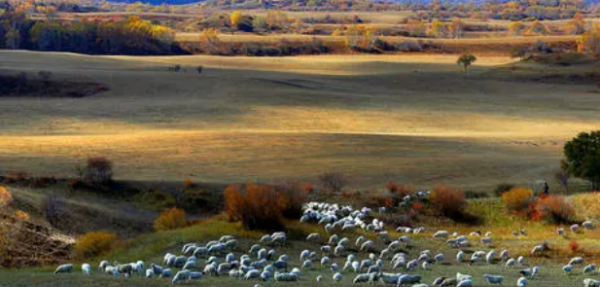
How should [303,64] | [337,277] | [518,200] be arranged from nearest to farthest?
[337,277] < [518,200] < [303,64]

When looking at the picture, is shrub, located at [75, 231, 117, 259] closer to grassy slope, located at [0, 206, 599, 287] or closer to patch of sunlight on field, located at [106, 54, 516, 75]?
grassy slope, located at [0, 206, 599, 287]

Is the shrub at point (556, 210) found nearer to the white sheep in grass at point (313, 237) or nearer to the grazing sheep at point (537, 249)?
the grazing sheep at point (537, 249)

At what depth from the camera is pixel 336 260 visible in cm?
2003

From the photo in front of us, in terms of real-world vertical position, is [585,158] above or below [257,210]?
below

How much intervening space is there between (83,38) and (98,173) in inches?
4095

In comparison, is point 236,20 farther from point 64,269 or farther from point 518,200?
point 64,269

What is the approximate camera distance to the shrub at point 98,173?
37656mm

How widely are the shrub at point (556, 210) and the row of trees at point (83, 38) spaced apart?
369 ft

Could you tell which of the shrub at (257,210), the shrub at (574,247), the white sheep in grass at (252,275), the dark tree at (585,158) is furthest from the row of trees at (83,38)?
the white sheep in grass at (252,275)

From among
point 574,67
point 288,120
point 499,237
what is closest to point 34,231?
point 499,237

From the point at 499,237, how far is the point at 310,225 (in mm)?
5473

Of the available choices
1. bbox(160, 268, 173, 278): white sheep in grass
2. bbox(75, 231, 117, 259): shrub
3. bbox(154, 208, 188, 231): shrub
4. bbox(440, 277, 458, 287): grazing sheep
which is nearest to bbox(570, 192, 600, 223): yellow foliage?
bbox(154, 208, 188, 231): shrub

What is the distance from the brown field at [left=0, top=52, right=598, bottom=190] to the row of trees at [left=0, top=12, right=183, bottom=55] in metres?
27.8

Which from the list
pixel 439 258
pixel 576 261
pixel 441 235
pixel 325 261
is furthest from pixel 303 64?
pixel 325 261
